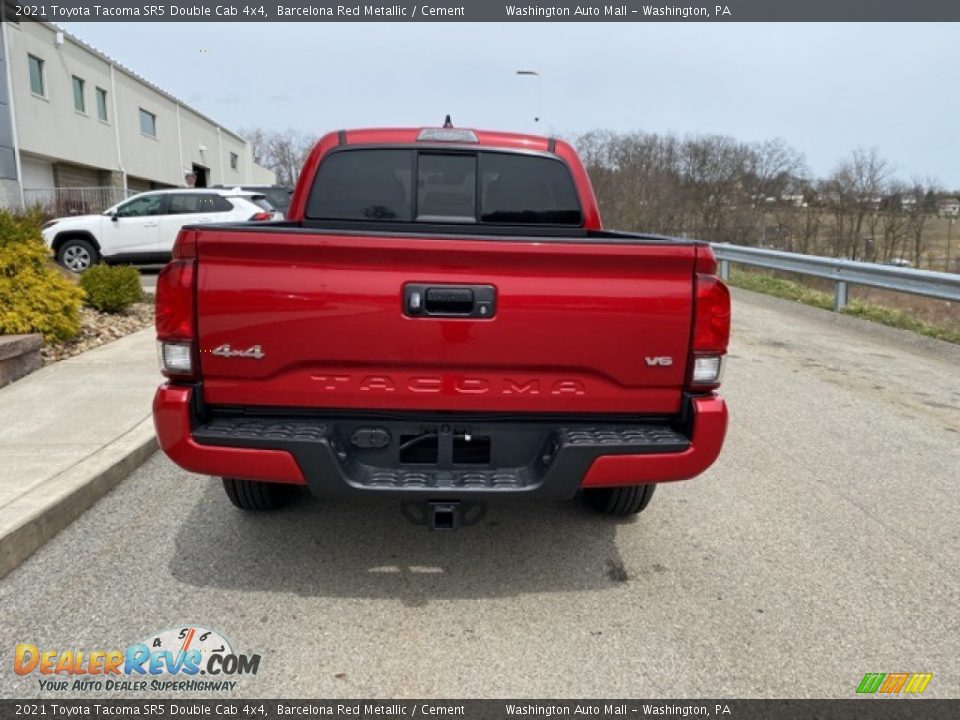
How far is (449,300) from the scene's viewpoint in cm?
269

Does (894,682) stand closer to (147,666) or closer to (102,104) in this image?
(147,666)

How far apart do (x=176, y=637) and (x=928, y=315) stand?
1346 centimetres

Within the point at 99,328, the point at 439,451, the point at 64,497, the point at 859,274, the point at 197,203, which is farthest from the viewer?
the point at 197,203

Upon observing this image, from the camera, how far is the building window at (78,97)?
28.3m

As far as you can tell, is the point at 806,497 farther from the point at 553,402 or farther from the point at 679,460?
the point at 553,402

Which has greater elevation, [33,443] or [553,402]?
[553,402]

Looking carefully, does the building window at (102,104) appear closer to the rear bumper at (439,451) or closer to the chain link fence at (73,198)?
the chain link fence at (73,198)

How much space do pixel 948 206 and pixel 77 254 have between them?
35.4 m

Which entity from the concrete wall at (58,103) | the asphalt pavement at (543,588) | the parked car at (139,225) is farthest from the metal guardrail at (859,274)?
the concrete wall at (58,103)

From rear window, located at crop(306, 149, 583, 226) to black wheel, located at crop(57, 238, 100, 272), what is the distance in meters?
12.3

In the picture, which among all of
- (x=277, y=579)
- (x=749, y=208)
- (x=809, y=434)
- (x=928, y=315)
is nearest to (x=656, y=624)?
(x=277, y=579)

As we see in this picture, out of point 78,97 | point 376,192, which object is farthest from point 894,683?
point 78,97

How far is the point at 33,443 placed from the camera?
15.1ft

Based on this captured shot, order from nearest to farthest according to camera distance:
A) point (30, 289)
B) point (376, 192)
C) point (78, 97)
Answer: point (376, 192)
point (30, 289)
point (78, 97)
